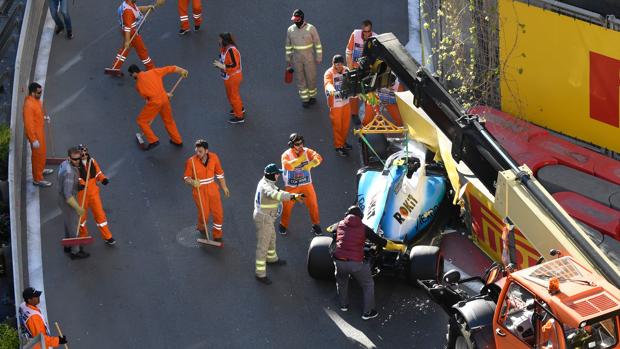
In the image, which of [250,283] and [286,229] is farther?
[286,229]

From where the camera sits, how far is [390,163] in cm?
1684

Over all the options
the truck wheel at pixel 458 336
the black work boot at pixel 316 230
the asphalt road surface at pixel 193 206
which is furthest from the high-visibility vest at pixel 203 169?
the truck wheel at pixel 458 336

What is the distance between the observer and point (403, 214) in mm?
16188

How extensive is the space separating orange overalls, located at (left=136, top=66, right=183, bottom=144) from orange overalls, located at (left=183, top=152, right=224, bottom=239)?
226 cm

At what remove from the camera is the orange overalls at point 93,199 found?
16625mm

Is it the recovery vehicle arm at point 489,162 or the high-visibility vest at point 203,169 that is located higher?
the recovery vehicle arm at point 489,162

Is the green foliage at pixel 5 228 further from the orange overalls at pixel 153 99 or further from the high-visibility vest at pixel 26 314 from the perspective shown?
the orange overalls at pixel 153 99

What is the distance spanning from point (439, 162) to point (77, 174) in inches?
216

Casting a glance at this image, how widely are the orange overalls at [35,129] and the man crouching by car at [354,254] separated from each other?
5.51 meters

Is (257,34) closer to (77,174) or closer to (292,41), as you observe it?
(292,41)

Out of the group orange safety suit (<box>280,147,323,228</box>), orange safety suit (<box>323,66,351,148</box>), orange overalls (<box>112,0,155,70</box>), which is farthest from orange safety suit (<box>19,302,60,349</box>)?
orange overalls (<box>112,0,155,70</box>)

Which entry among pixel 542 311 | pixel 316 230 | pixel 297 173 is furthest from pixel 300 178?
pixel 542 311

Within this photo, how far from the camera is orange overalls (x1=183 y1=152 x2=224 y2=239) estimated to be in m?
16.7

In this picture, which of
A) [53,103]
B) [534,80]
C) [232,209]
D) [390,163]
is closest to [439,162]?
[390,163]
